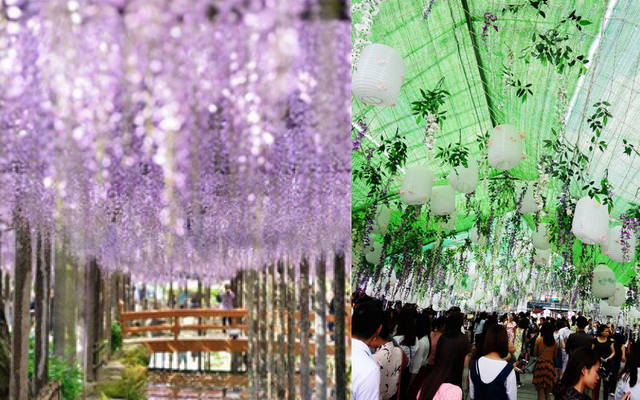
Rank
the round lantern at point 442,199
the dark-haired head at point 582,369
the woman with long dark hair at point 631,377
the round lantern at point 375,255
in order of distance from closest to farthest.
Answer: the dark-haired head at point 582,369
the woman with long dark hair at point 631,377
the round lantern at point 442,199
the round lantern at point 375,255

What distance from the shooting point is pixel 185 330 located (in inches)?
43.8

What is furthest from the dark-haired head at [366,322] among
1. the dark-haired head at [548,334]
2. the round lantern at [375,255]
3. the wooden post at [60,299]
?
the round lantern at [375,255]

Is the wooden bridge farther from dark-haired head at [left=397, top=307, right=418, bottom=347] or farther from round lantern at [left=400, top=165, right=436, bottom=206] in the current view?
round lantern at [left=400, top=165, right=436, bottom=206]

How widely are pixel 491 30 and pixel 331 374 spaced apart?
5.17 meters

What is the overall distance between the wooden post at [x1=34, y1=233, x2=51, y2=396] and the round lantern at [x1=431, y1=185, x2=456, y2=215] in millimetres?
5628

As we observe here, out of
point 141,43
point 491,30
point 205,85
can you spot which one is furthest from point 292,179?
point 491,30

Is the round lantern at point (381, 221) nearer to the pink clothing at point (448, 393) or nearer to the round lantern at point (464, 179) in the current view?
the round lantern at point (464, 179)

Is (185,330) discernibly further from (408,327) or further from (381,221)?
(381,221)

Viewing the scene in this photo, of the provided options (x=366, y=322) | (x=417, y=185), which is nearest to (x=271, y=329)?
(x=366, y=322)

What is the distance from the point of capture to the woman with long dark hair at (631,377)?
3977mm

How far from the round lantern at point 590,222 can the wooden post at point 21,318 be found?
451 cm

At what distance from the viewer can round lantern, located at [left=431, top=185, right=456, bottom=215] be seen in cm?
643

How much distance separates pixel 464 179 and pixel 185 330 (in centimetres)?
531

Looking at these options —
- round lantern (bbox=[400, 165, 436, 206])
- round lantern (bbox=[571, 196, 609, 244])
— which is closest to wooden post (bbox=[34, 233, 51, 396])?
round lantern (bbox=[571, 196, 609, 244])
